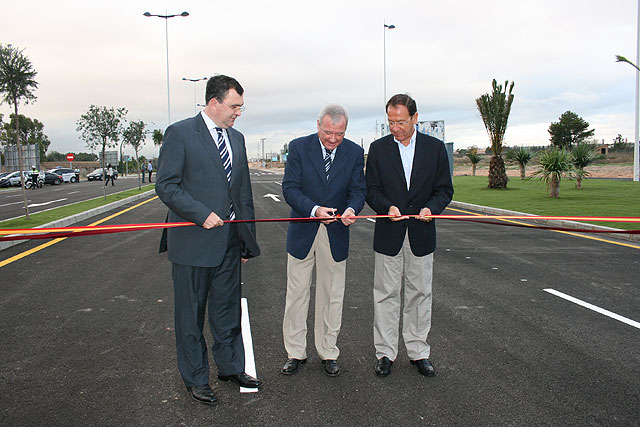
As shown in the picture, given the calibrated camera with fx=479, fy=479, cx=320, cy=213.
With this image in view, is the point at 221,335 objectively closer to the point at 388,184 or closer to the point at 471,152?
the point at 388,184

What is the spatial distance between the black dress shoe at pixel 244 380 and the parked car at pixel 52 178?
45.0 m

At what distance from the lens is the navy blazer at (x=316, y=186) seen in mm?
3748

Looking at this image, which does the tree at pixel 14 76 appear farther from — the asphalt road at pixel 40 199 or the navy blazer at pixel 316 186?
the navy blazer at pixel 316 186

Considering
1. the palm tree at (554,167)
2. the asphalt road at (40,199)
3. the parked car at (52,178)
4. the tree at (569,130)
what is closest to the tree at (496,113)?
the palm tree at (554,167)

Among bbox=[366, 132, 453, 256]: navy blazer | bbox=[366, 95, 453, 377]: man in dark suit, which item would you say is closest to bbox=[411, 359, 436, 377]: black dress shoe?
bbox=[366, 95, 453, 377]: man in dark suit

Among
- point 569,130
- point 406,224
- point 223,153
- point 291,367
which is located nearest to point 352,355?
point 291,367

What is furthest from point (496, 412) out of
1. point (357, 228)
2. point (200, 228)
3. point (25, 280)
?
point (357, 228)

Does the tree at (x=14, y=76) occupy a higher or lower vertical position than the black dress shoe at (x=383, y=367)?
higher

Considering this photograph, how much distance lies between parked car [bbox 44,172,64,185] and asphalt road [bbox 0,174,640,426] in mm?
39806

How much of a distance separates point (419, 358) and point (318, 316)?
854 mm

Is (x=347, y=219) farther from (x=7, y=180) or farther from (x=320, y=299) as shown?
(x=7, y=180)

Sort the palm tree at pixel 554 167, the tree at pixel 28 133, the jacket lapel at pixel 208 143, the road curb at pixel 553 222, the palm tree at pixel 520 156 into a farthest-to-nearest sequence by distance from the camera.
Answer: the tree at pixel 28 133 < the palm tree at pixel 520 156 < the palm tree at pixel 554 167 < the road curb at pixel 553 222 < the jacket lapel at pixel 208 143

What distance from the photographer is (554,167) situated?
57.3 feet

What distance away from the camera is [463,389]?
3387 millimetres
